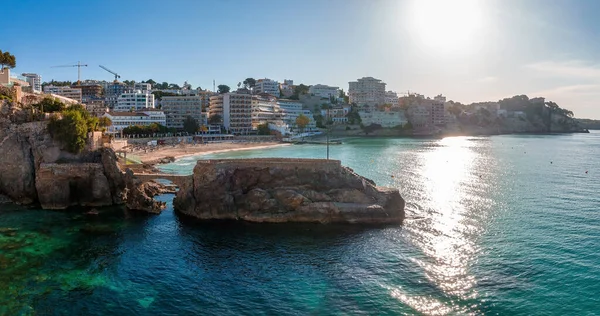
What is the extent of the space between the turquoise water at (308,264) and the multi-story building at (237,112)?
107912 millimetres

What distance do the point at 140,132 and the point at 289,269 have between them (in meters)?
100

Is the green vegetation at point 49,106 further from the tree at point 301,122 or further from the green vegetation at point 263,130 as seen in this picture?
the tree at point 301,122

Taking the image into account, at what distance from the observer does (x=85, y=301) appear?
68.8 ft

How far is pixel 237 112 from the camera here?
146 m

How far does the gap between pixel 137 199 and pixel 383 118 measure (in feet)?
500

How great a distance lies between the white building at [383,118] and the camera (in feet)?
594

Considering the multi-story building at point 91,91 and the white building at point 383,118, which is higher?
the multi-story building at point 91,91

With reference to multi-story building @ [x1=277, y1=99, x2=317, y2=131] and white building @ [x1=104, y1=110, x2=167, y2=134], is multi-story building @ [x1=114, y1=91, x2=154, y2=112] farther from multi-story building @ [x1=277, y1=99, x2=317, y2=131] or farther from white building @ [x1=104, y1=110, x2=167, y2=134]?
multi-story building @ [x1=277, y1=99, x2=317, y2=131]

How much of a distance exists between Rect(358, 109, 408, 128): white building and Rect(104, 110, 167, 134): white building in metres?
89.4

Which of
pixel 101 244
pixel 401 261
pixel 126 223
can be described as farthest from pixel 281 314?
pixel 126 223

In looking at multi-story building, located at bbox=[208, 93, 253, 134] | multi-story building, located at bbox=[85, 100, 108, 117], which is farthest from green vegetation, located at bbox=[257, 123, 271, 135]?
multi-story building, located at bbox=[85, 100, 108, 117]

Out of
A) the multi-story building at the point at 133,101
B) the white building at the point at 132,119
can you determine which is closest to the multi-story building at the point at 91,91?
the multi-story building at the point at 133,101

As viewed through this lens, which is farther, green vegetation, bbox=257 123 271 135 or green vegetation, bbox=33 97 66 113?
green vegetation, bbox=257 123 271 135

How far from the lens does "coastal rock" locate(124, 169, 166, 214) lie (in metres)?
39.0
